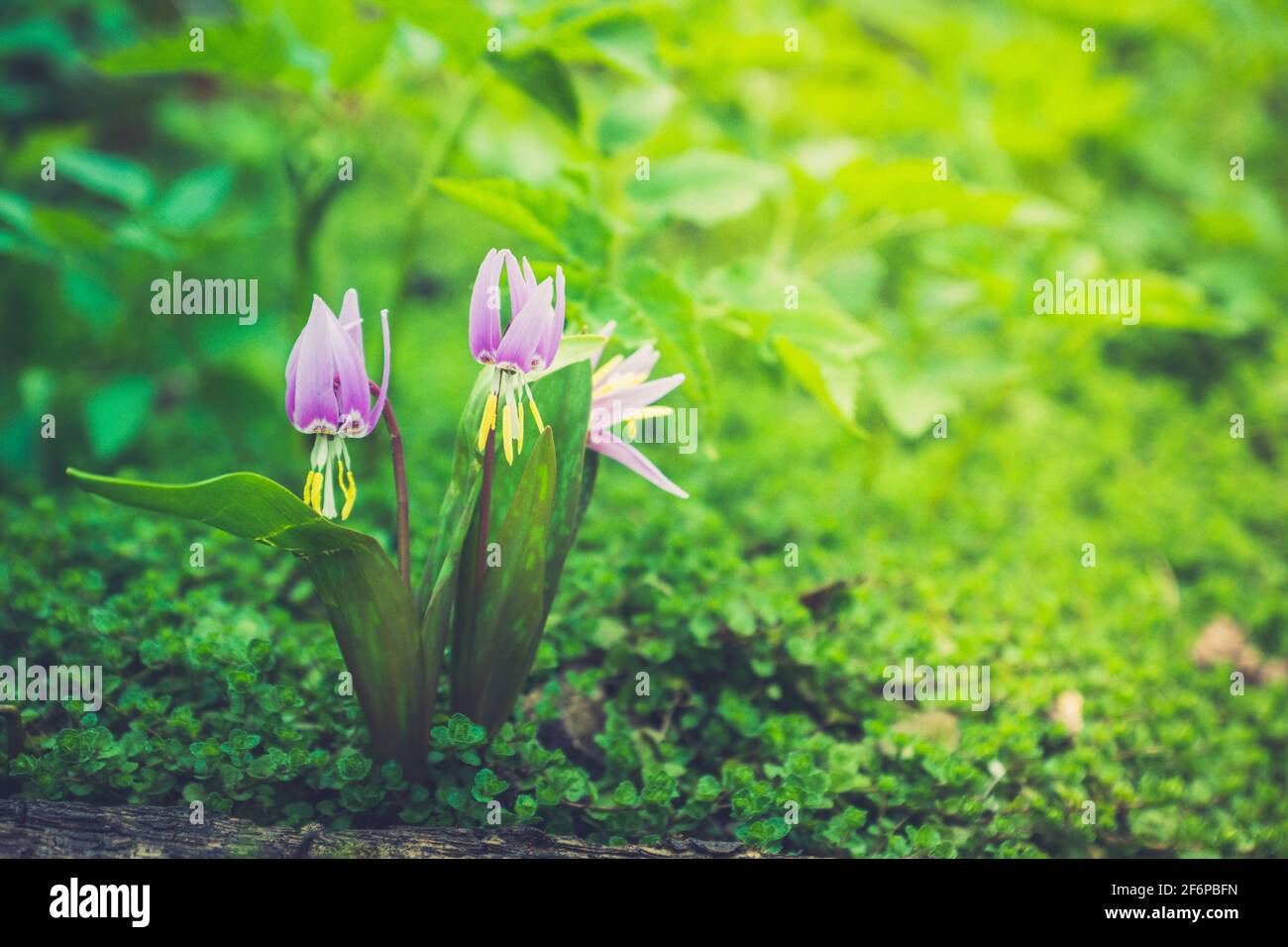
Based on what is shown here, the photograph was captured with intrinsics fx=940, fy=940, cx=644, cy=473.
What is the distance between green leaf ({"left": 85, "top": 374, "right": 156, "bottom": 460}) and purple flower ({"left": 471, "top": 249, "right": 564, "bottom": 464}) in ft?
4.33

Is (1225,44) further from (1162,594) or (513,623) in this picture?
(513,623)

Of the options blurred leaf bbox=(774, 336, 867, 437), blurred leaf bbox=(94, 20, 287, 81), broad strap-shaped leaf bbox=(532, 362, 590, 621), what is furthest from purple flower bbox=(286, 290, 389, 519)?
blurred leaf bbox=(94, 20, 287, 81)

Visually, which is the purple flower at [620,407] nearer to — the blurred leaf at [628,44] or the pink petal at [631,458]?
the pink petal at [631,458]

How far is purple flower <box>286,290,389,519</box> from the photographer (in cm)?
108

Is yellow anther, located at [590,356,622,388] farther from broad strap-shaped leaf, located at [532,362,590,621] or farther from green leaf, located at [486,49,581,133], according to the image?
green leaf, located at [486,49,581,133]

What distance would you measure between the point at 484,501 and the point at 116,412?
4.38 feet

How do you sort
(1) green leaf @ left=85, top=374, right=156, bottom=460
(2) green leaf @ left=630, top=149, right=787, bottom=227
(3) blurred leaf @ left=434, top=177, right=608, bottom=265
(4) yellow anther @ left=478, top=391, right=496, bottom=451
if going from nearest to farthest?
1. (4) yellow anther @ left=478, top=391, right=496, bottom=451
2. (3) blurred leaf @ left=434, top=177, right=608, bottom=265
3. (2) green leaf @ left=630, top=149, right=787, bottom=227
4. (1) green leaf @ left=85, top=374, right=156, bottom=460

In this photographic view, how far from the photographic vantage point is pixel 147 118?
11.4 feet

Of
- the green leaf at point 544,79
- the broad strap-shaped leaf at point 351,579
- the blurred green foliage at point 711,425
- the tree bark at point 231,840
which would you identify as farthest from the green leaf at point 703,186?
the tree bark at point 231,840

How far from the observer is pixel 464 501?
1317 mm

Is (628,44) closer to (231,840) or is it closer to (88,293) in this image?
(88,293)

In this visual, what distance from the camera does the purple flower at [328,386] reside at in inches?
42.6

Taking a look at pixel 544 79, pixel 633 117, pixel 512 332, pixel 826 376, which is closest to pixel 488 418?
pixel 512 332
